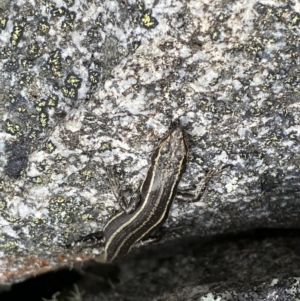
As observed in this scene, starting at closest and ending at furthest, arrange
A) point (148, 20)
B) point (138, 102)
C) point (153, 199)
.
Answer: point (148, 20) < point (138, 102) < point (153, 199)

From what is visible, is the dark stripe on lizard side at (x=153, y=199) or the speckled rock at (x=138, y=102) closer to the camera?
the speckled rock at (x=138, y=102)

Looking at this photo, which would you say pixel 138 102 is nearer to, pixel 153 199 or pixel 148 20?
pixel 148 20

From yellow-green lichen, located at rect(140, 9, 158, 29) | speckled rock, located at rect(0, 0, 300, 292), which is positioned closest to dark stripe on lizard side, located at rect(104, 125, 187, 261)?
speckled rock, located at rect(0, 0, 300, 292)

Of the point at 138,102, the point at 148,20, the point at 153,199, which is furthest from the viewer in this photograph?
the point at 153,199

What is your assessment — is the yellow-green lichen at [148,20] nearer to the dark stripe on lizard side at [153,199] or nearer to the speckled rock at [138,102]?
the speckled rock at [138,102]

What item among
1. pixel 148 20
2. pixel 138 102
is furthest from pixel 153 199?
pixel 148 20

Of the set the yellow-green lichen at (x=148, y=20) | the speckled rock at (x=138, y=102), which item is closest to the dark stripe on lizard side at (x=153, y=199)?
the speckled rock at (x=138, y=102)

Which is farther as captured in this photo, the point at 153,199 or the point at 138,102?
the point at 153,199

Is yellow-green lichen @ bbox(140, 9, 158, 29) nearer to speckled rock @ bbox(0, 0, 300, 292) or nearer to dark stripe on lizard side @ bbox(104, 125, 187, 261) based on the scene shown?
speckled rock @ bbox(0, 0, 300, 292)

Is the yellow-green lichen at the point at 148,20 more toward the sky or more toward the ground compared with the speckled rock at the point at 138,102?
more toward the sky
